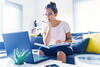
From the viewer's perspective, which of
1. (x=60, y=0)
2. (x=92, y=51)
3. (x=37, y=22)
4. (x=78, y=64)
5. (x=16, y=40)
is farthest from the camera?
(x=37, y=22)

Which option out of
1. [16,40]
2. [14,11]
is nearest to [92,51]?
[16,40]

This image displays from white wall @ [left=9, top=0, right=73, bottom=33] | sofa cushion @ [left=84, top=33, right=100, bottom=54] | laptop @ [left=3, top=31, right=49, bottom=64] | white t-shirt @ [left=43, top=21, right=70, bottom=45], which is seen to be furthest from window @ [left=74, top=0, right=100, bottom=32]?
laptop @ [left=3, top=31, right=49, bottom=64]

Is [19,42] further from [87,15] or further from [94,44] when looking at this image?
[87,15]

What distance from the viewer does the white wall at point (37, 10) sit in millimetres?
4036

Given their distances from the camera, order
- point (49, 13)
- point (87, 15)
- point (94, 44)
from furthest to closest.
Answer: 1. point (87, 15)
2. point (94, 44)
3. point (49, 13)

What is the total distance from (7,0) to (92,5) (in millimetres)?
2384

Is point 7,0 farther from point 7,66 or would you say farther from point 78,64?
point 78,64

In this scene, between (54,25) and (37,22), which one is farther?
(37,22)

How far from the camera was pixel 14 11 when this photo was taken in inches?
162

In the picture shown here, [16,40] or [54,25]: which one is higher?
[54,25]

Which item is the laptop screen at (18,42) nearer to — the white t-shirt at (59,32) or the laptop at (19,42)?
the laptop at (19,42)

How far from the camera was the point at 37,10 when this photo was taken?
15.5 ft

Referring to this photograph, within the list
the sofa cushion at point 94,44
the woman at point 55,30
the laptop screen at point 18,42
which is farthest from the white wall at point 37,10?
the laptop screen at point 18,42

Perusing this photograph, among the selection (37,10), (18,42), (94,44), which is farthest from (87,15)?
(18,42)
